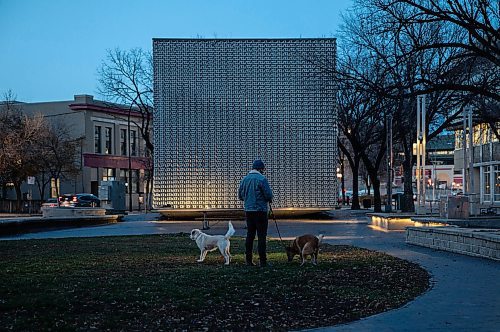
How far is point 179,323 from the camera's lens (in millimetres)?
8523

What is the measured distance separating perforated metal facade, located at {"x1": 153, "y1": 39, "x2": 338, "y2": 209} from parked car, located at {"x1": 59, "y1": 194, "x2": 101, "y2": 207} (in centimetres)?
1595

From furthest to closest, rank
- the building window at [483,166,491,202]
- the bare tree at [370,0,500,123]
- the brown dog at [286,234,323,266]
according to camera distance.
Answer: the building window at [483,166,491,202] < the bare tree at [370,0,500,123] < the brown dog at [286,234,323,266]

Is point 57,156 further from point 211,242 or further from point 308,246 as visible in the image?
point 308,246

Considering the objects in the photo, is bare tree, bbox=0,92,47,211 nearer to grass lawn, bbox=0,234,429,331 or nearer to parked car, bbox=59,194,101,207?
parked car, bbox=59,194,101,207

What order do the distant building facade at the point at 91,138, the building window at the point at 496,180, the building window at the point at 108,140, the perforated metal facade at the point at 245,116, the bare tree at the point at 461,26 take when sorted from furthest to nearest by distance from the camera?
the building window at the point at 108,140
the distant building facade at the point at 91,138
the building window at the point at 496,180
the perforated metal facade at the point at 245,116
the bare tree at the point at 461,26

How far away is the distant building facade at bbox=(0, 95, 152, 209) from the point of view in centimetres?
7369

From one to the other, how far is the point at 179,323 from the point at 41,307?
1.84 m

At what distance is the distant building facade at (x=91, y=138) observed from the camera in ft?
242

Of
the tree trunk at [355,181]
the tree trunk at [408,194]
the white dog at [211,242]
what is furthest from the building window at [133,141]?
the white dog at [211,242]

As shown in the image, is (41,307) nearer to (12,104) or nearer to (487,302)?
Result: (487,302)

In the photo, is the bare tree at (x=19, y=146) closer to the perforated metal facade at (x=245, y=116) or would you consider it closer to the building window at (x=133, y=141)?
the building window at (x=133, y=141)

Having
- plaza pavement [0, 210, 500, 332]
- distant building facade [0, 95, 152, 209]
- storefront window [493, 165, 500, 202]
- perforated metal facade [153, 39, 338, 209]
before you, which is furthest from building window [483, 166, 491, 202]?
plaza pavement [0, 210, 500, 332]

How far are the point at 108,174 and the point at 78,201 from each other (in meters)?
24.9

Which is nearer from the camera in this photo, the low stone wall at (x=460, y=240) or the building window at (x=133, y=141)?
the low stone wall at (x=460, y=240)
